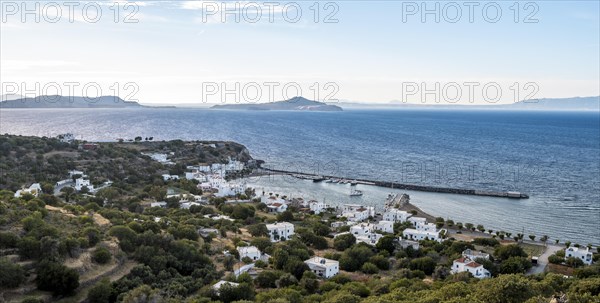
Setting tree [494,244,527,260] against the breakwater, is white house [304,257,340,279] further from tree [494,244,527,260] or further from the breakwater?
the breakwater

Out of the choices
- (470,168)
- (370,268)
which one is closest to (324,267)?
(370,268)

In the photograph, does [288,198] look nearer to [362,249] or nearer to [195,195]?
[195,195]

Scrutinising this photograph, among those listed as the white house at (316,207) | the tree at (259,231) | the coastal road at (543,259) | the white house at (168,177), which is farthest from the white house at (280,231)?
the white house at (168,177)

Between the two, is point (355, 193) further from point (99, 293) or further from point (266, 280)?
point (99, 293)

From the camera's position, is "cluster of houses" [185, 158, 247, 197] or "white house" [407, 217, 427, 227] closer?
"white house" [407, 217, 427, 227]

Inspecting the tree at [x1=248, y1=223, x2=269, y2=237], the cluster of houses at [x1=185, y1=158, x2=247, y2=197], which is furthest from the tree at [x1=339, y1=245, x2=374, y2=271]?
Result: the cluster of houses at [x1=185, y1=158, x2=247, y2=197]

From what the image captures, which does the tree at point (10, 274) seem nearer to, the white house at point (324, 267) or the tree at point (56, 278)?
the tree at point (56, 278)

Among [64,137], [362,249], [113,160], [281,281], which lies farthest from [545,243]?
[64,137]
